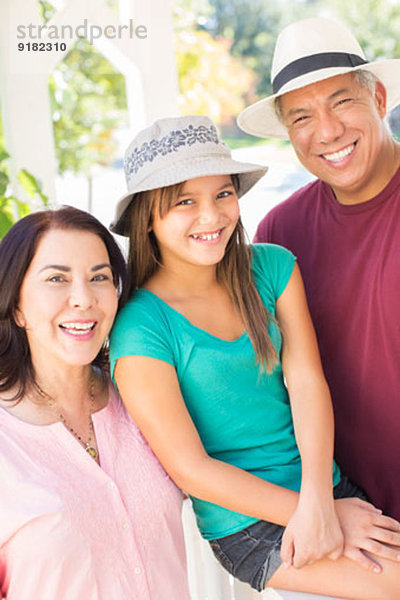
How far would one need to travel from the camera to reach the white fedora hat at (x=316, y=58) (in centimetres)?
201

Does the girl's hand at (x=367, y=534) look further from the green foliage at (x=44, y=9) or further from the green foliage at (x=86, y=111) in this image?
the green foliage at (x=86, y=111)

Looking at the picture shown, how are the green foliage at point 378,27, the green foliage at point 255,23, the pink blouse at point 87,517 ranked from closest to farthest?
the pink blouse at point 87,517 → the green foliage at point 378,27 → the green foliage at point 255,23

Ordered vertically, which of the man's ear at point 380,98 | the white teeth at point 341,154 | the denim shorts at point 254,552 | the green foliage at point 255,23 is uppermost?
the green foliage at point 255,23

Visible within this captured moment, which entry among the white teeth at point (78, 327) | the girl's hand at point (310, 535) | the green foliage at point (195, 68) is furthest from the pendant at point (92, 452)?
the green foliage at point (195, 68)

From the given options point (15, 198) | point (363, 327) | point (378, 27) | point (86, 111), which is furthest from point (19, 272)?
point (378, 27)

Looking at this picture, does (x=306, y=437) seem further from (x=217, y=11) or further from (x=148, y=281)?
(x=217, y=11)

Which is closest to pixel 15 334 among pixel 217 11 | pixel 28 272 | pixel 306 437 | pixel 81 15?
pixel 28 272

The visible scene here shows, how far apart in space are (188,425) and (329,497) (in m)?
0.39

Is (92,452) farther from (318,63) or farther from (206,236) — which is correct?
(318,63)

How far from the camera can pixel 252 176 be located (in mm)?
2010

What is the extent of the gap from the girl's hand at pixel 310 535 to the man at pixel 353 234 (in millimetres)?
411

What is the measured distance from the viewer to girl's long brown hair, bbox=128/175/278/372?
6.05 feet

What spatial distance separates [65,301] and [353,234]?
3.00 feet

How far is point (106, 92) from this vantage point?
26.6 ft
